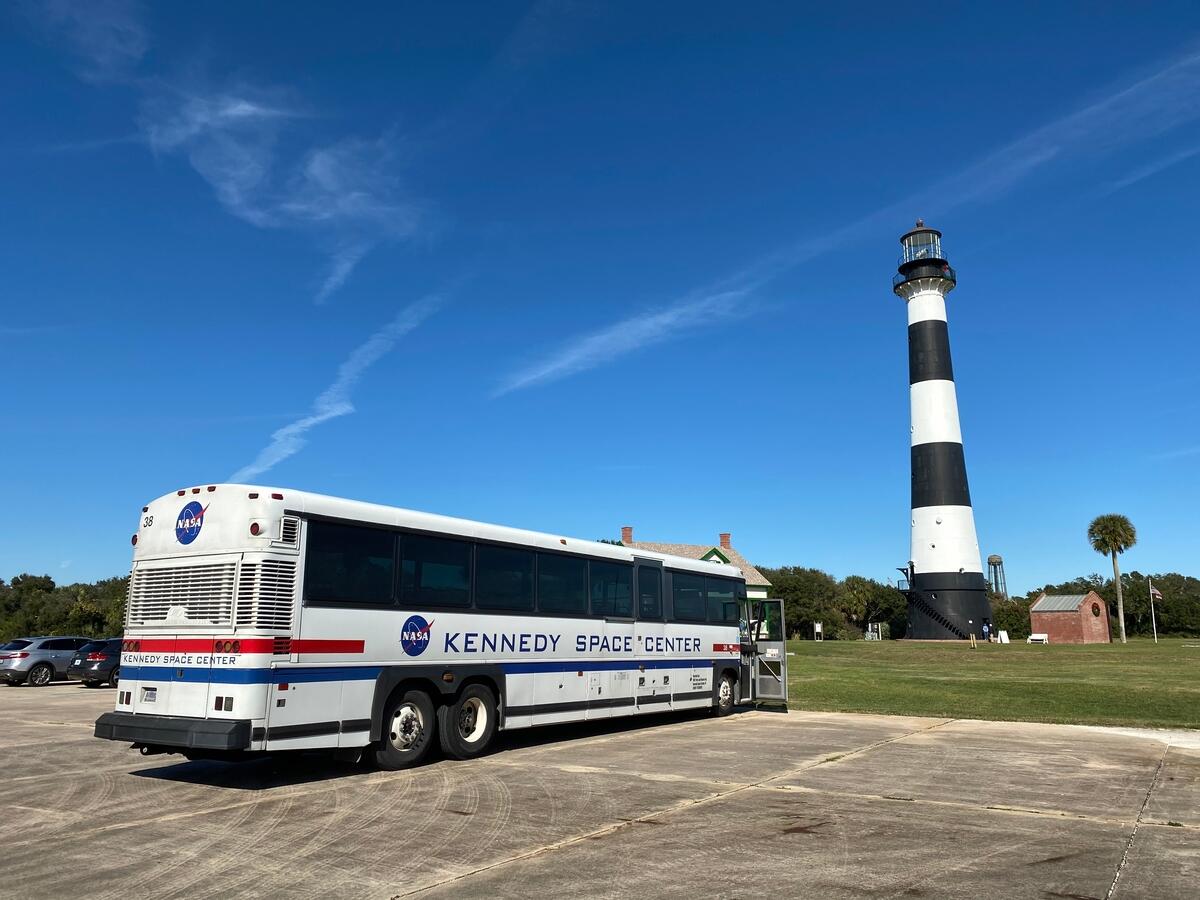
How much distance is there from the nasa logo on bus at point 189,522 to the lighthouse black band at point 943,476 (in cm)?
4574

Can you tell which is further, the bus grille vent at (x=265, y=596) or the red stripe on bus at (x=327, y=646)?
the red stripe on bus at (x=327, y=646)

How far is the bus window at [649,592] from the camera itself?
51.5 feet

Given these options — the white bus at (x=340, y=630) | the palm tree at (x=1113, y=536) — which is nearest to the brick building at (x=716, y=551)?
the palm tree at (x=1113, y=536)

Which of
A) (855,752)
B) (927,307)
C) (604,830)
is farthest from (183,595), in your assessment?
(927,307)

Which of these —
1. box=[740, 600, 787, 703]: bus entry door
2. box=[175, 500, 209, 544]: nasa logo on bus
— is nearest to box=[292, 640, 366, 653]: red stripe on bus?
box=[175, 500, 209, 544]: nasa logo on bus

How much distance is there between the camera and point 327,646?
991 cm

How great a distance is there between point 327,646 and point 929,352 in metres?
46.7

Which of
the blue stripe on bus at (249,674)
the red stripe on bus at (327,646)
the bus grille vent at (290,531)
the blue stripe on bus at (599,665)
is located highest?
the bus grille vent at (290,531)

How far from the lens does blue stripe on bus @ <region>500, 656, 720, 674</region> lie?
42.0 feet

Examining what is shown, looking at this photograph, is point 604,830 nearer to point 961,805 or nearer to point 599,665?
point 961,805

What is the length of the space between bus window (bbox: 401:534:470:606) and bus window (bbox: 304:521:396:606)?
0.97 ft

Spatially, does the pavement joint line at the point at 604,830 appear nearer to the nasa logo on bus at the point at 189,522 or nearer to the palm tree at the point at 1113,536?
the nasa logo on bus at the point at 189,522

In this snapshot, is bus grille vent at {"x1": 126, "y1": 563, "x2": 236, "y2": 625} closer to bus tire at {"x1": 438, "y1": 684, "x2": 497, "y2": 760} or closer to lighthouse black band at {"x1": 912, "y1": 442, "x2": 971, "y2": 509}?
bus tire at {"x1": 438, "y1": 684, "x2": 497, "y2": 760}

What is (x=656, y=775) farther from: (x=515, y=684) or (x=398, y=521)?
(x=398, y=521)
